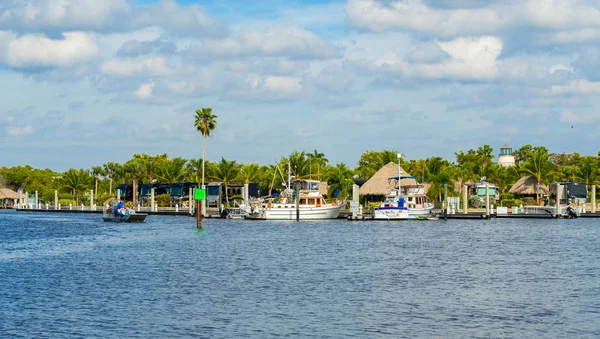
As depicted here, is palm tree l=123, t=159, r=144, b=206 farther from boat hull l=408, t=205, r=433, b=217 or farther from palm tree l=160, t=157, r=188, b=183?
boat hull l=408, t=205, r=433, b=217

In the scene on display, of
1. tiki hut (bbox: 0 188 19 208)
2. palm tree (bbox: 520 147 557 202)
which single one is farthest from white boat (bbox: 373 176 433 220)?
tiki hut (bbox: 0 188 19 208)

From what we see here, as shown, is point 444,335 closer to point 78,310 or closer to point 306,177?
point 78,310

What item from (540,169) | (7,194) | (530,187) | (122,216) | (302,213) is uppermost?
(540,169)

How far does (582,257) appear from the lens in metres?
54.7

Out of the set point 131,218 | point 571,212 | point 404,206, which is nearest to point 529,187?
point 571,212

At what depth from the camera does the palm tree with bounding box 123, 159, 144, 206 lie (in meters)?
151

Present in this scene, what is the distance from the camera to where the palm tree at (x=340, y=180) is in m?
126

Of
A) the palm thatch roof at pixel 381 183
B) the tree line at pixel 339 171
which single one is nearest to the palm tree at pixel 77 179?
the tree line at pixel 339 171

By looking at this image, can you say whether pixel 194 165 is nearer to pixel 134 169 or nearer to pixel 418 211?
pixel 134 169

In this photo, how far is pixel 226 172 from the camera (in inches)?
5295

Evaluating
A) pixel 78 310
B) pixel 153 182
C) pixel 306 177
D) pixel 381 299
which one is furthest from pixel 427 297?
pixel 153 182

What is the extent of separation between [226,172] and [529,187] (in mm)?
50768

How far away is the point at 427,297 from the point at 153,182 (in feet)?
408

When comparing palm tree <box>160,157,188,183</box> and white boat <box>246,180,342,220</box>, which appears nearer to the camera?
white boat <box>246,180,342,220</box>
